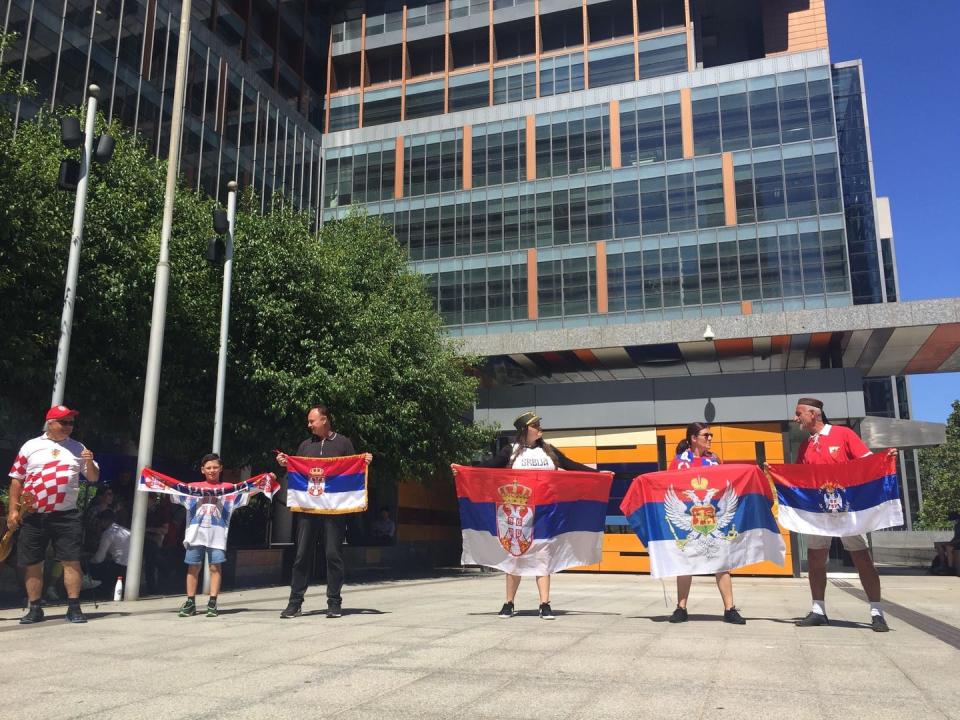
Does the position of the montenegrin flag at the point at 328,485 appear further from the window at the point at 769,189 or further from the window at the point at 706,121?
the window at the point at 706,121

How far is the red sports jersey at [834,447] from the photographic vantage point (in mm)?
8133

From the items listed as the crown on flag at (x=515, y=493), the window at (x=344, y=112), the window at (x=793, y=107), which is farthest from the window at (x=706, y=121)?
the crown on flag at (x=515, y=493)

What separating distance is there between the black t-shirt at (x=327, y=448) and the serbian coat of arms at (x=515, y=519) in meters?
1.82

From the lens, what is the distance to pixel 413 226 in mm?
49375

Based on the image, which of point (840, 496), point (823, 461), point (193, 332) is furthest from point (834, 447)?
point (193, 332)

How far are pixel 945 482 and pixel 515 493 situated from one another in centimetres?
5897

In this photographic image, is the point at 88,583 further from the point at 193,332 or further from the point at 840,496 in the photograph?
the point at 840,496

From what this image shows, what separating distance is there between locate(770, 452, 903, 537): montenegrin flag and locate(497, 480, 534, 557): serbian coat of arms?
8.41 feet

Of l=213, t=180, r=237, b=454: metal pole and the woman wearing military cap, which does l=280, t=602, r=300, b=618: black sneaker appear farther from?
l=213, t=180, r=237, b=454: metal pole

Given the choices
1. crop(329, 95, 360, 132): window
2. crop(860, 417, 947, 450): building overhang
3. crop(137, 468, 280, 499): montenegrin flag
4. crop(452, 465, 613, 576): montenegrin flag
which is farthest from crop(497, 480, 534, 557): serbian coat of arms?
crop(329, 95, 360, 132): window

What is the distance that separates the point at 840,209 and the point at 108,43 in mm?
34383

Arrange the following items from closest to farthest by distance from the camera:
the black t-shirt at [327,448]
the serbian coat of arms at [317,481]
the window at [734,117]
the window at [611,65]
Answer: the serbian coat of arms at [317,481] → the black t-shirt at [327,448] → the window at [734,117] → the window at [611,65]

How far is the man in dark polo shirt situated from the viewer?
8.70 metres

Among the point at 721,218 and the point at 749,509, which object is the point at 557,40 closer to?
the point at 721,218
